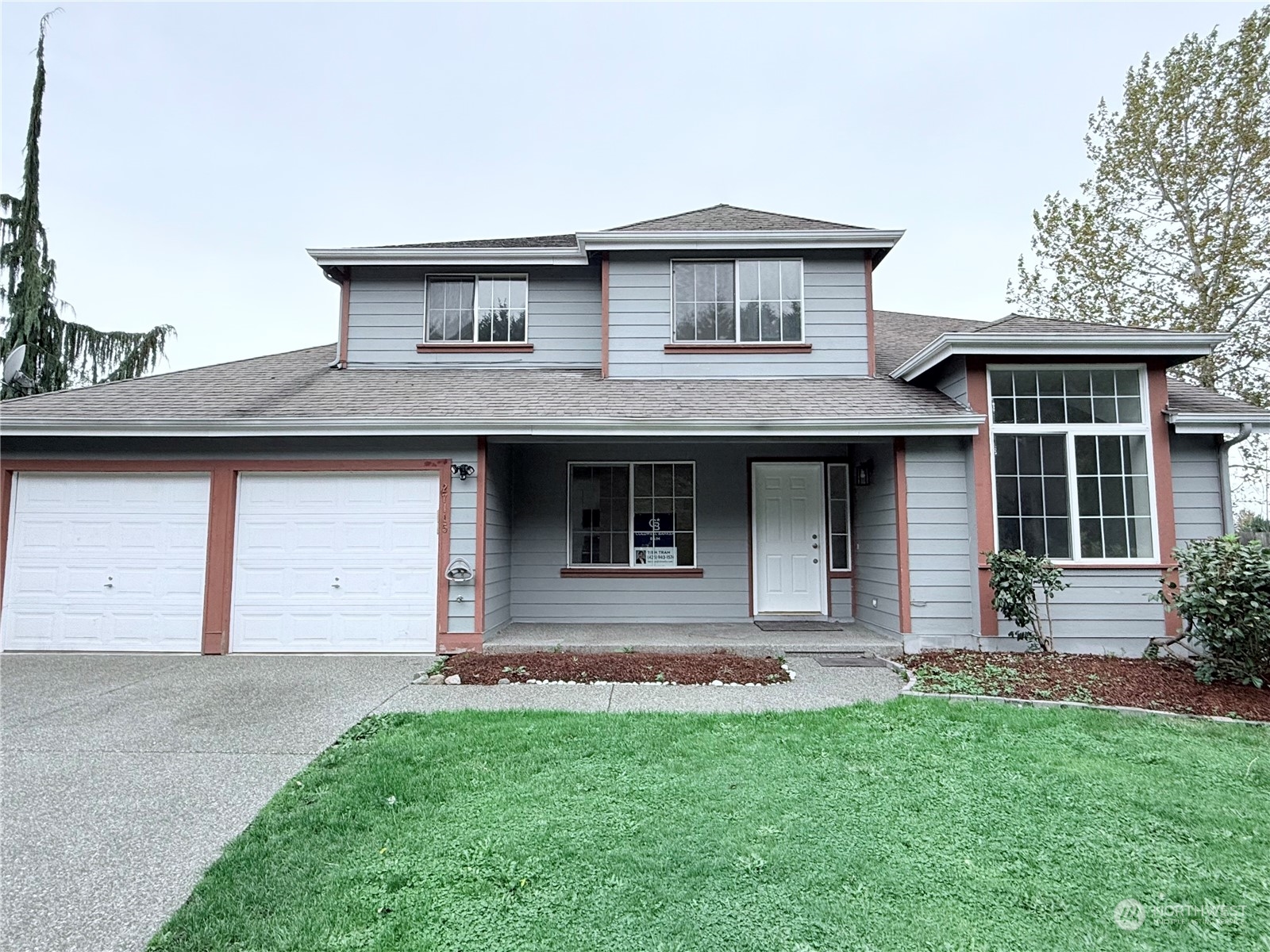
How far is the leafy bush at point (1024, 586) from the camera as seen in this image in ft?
20.2

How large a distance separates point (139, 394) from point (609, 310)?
19.4 ft

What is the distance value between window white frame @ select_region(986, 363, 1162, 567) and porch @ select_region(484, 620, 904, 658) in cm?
181

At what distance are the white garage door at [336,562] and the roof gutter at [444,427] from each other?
0.56 metres

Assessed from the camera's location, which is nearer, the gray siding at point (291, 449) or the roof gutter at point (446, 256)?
the gray siding at point (291, 449)

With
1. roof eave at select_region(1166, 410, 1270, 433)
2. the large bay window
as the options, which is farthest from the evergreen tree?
roof eave at select_region(1166, 410, 1270, 433)

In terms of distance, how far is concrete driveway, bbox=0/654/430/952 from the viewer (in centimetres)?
245

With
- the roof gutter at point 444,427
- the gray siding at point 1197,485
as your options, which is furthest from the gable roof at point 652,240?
the gray siding at point 1197,485

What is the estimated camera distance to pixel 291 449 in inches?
277

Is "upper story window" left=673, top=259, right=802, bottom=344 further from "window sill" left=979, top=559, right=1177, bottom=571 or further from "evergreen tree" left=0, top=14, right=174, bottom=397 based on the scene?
"evergreen tree" left=0, top=14, right=174, bottom=397

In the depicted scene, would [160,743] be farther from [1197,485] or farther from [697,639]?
[1197,485]

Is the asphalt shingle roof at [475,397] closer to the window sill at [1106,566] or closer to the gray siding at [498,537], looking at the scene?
the gray siding at [498,537]

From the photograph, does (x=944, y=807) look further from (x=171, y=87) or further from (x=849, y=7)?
(x=171, y=87)

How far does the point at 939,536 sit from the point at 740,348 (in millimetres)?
3414

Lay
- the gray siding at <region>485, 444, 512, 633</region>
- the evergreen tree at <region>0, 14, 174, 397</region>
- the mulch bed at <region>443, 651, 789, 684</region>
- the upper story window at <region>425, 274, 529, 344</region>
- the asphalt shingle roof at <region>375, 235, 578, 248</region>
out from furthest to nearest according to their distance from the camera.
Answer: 1. the evergreen tree at <region>0, 14, 174, 397</region>
2. the asphalt shingle roof at <region>375, 235, 578, 248</region>
3. the upper story window at <region>425, 274, 529, 344</region>
4. the gray siding at <region>485, 444, 512, 633</region>
5. the mulch bed at <region>443, 651, 789, 684</region>
